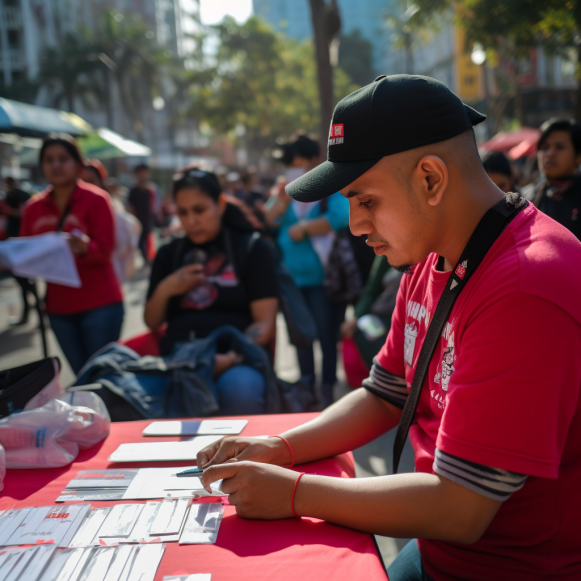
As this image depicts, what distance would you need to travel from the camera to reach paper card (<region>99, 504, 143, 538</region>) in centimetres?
121

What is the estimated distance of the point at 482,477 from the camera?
3.39 feet

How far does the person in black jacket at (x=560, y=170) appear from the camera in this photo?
396 cm

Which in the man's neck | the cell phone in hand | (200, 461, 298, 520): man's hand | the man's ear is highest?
the man's ear

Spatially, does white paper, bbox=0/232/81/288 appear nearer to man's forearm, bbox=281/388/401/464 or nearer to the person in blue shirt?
the person in blue shirt

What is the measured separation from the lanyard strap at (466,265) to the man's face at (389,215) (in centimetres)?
9

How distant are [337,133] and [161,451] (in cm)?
100

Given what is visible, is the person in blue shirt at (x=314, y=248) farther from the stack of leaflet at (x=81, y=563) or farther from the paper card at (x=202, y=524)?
the stack of leaflet at (x=81, y=563)

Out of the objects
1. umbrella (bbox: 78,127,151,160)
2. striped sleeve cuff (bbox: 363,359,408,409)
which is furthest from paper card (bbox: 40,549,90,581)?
umbrella (bbox: 78,127,151,160)

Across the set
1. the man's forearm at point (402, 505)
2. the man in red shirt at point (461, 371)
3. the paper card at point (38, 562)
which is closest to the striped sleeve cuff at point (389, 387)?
the man in red shirt at point (461, 371)

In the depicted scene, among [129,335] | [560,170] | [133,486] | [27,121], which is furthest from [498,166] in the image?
[129,335]

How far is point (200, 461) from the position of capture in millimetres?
1426

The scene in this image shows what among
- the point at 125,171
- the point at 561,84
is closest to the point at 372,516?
the point at 561,84

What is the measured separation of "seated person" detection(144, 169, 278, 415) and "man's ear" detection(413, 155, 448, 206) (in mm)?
1970

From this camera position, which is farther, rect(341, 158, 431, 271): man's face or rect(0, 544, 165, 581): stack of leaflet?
rect(341, 158, 431, 271): man's face
